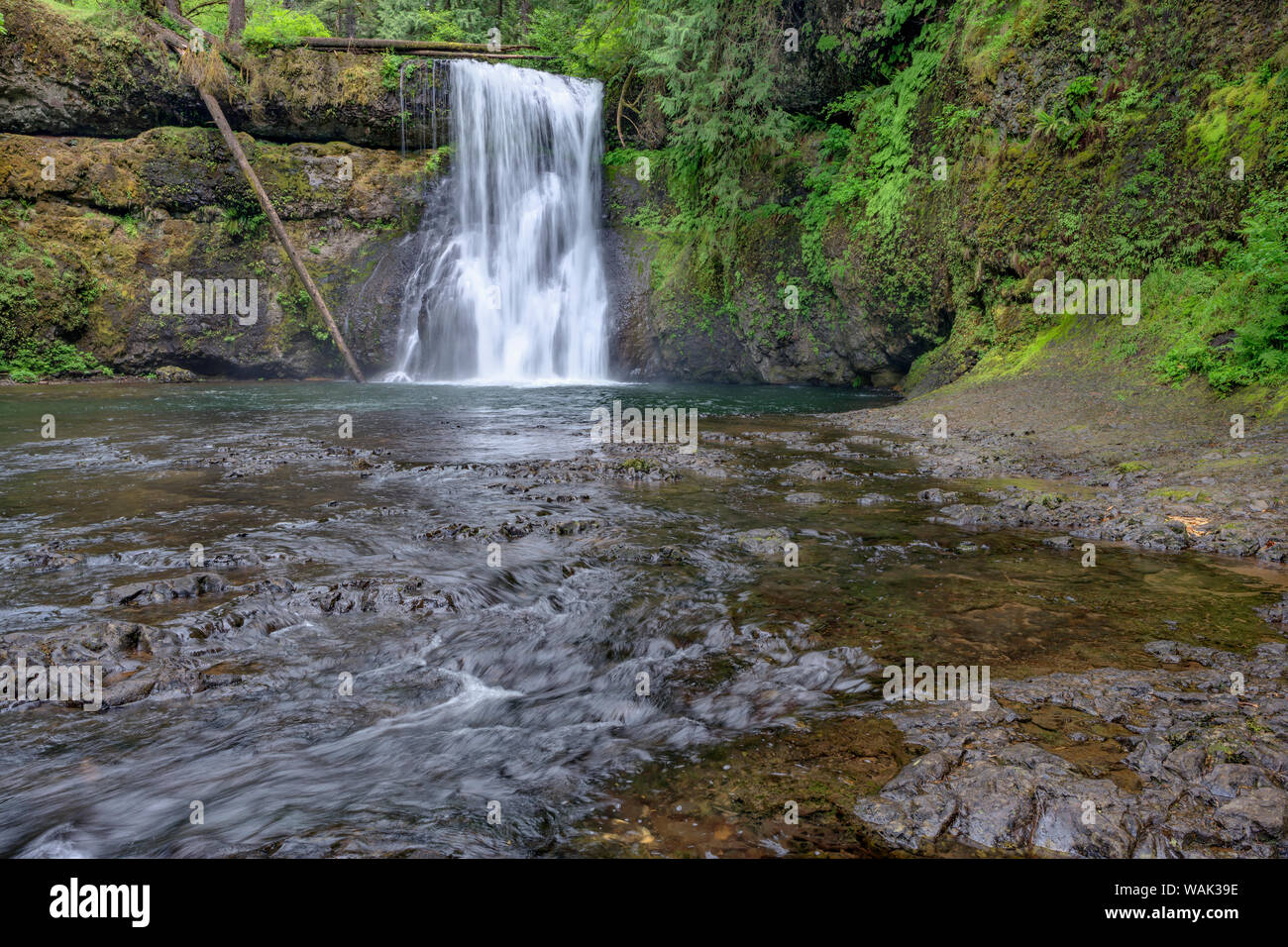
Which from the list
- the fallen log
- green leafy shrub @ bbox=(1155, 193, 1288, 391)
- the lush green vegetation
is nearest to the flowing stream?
green leafy shrub @ bbox=(1155, 193, 1288, 391)

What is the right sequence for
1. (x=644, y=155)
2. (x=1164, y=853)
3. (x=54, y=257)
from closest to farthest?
(x=1164, y=853), (x=54, y=257), (x=644, y=155)

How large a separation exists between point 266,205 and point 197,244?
7.74 ft

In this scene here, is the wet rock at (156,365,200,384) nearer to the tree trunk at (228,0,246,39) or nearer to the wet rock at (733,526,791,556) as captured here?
the tree trunk at (228,0,246,39)

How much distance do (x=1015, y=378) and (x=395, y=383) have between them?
15556 mm

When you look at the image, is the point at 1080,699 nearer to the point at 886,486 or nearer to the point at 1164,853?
the point at 1164,853

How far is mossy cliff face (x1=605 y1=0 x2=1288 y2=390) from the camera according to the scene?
32.4ft

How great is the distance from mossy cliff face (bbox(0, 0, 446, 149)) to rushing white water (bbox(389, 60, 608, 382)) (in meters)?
1.90

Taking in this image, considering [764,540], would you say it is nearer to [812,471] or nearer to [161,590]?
[812,471]

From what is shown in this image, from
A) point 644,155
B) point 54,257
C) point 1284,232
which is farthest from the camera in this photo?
point 644,155

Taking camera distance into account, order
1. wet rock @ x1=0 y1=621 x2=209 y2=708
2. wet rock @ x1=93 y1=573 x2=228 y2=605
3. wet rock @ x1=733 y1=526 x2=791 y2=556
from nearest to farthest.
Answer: wet rock @ x1=0 y1=621 x2=209 y2=708, wet rock @ x1=93 y1=573 x2=228 y2=605, wet rock @ x1=733 y1=526 x2=791 y2=556

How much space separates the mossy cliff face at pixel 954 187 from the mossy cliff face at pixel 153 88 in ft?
24.5
